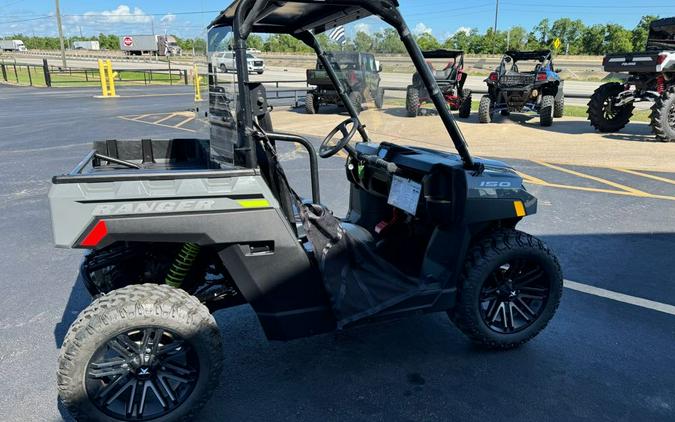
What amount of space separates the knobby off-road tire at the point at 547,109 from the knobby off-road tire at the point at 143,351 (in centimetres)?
1195

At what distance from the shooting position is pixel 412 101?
123 inches

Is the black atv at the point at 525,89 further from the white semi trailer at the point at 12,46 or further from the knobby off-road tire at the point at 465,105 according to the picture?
the white semi trailer at the point at 12,46

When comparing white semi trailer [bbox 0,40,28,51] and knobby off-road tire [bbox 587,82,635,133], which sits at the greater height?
white semi trailer [bbox 0,40,28,51]

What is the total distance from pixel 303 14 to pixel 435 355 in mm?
2248

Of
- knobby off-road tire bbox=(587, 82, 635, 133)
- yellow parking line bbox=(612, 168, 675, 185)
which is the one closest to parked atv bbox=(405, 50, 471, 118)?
knobby off-road tire bbox=(587, 82, 635, 133)

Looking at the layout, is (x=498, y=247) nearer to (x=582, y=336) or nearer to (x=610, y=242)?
(x=582, y=336)

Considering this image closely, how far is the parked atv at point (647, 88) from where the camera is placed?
9.77 m

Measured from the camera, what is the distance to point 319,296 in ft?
8.59

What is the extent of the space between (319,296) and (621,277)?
283 centimetres

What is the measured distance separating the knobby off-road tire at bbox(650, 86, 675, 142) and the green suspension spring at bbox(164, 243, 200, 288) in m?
10.3

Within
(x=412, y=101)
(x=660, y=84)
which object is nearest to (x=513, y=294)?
(x=412, y=101)

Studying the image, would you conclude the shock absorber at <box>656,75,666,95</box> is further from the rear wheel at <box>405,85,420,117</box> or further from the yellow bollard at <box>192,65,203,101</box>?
the yellow bollard at <box>192,65,203,101</box>

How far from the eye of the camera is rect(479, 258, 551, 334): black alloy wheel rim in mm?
3033

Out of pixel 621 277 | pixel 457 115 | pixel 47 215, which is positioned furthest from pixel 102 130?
pixel 621 277
